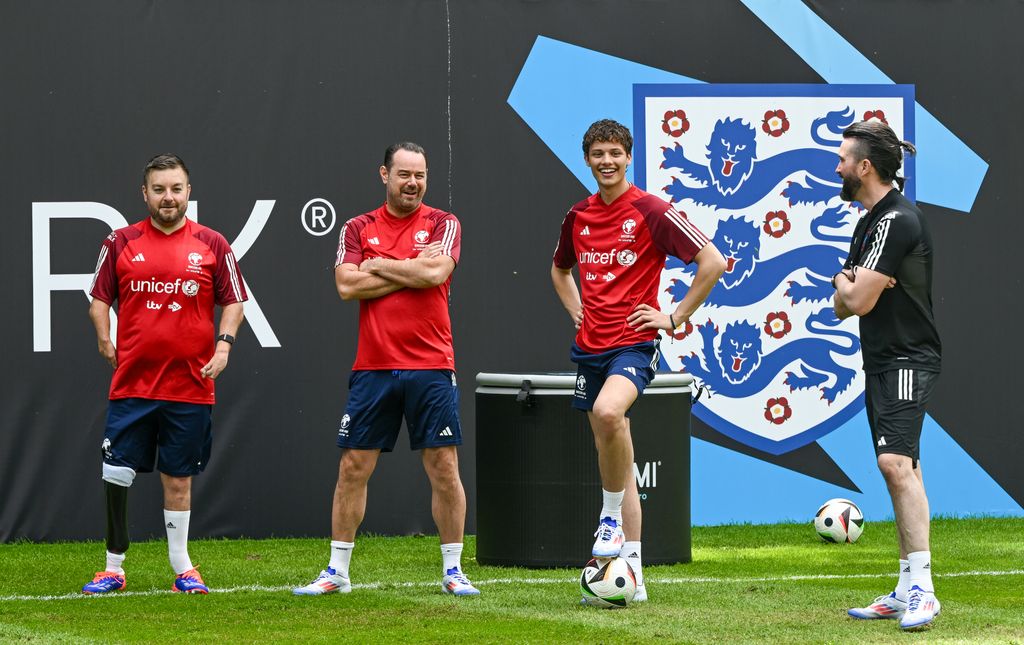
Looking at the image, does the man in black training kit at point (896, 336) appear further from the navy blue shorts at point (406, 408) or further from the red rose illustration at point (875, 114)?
the red rose illustration at point (875, 114)

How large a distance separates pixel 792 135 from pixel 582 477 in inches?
116

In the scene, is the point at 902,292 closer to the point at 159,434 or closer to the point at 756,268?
the point at 159,434

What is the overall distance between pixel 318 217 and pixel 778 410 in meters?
2.95

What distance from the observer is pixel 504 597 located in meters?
5.75

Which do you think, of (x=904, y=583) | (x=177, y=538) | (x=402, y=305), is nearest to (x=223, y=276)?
(x=402, y=305)

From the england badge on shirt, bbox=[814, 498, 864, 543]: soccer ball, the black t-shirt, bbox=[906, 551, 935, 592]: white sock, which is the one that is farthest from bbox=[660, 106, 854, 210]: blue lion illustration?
bbox=[906, 551, 935, 592]: white sock

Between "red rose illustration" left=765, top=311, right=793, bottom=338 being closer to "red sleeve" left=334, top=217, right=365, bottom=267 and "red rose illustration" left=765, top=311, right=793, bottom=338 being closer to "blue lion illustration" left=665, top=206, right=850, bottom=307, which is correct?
"blue lion illustration" left=665, top=206, right=850, bottom=307

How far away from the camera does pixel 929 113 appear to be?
28.4 ft

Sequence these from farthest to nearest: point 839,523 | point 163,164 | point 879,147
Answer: point 839,523 → point 163,164 → point 879,147

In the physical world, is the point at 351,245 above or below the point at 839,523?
above

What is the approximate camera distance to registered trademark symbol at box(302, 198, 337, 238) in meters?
8.09

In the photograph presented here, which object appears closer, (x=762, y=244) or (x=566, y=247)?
(x=566, y=247)

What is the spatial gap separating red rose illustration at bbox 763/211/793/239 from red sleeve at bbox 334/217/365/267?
3241 mm

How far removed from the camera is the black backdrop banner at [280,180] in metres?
7.85
